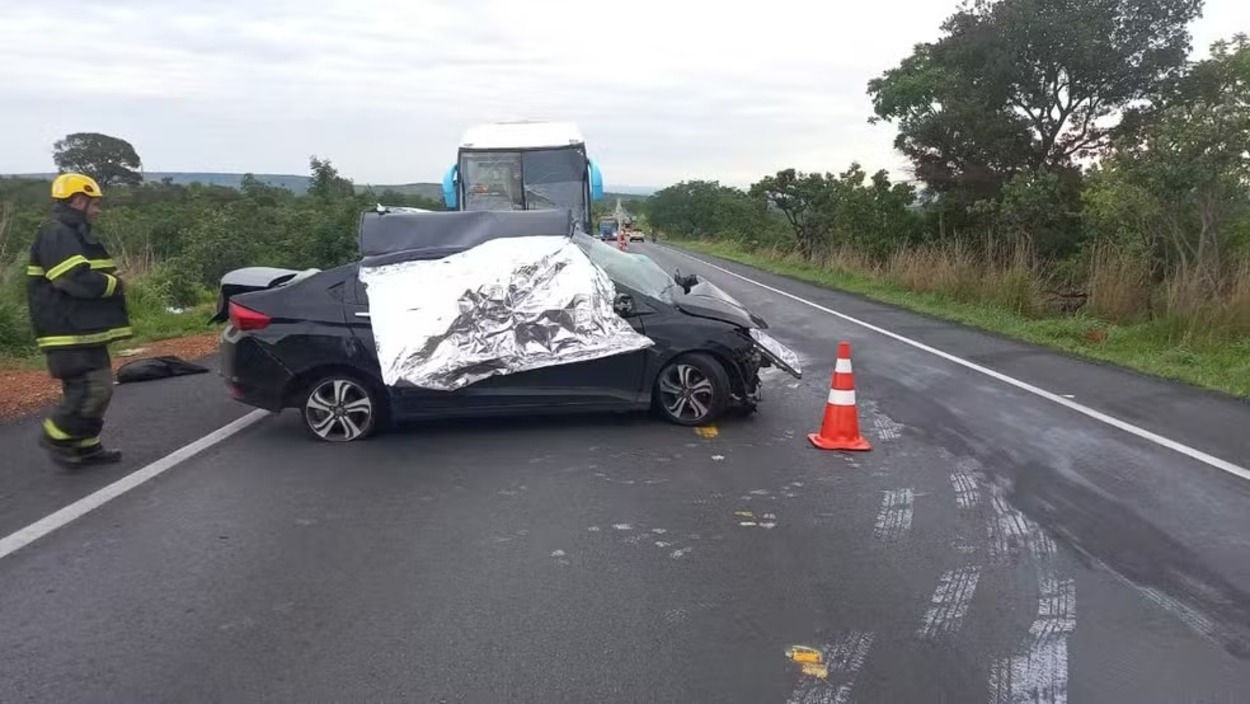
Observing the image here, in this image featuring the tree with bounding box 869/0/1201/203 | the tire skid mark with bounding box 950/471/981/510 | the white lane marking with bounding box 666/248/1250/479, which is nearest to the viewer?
the tire skid mark with bounding box 950/471/981/510

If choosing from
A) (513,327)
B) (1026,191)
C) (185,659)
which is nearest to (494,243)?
(513,327)

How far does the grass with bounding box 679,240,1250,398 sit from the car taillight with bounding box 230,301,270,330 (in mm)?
8769

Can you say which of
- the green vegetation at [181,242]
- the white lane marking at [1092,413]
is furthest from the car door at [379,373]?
the green vegetation at [181,242]

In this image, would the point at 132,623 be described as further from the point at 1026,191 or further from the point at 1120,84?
the point at 1120,84

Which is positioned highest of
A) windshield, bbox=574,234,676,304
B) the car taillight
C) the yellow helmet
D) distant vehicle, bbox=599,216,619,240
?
the yellow helmet

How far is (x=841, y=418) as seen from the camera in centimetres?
788

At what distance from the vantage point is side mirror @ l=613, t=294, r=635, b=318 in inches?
331

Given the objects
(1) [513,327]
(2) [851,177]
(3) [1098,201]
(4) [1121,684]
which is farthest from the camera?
(2) [851,177]

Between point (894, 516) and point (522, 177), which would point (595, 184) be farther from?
point (894, 516)

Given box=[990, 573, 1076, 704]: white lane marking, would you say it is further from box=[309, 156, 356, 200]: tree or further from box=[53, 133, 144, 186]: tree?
box=[53, 133, 144, 186]: tree

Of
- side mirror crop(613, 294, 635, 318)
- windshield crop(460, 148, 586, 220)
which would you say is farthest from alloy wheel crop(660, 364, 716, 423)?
windshield crop(460, 148, 586, 220)

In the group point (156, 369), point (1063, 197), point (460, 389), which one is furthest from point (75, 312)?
point (1063, 197)

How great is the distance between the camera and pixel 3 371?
38.8ft

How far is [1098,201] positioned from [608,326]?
11.9 m
